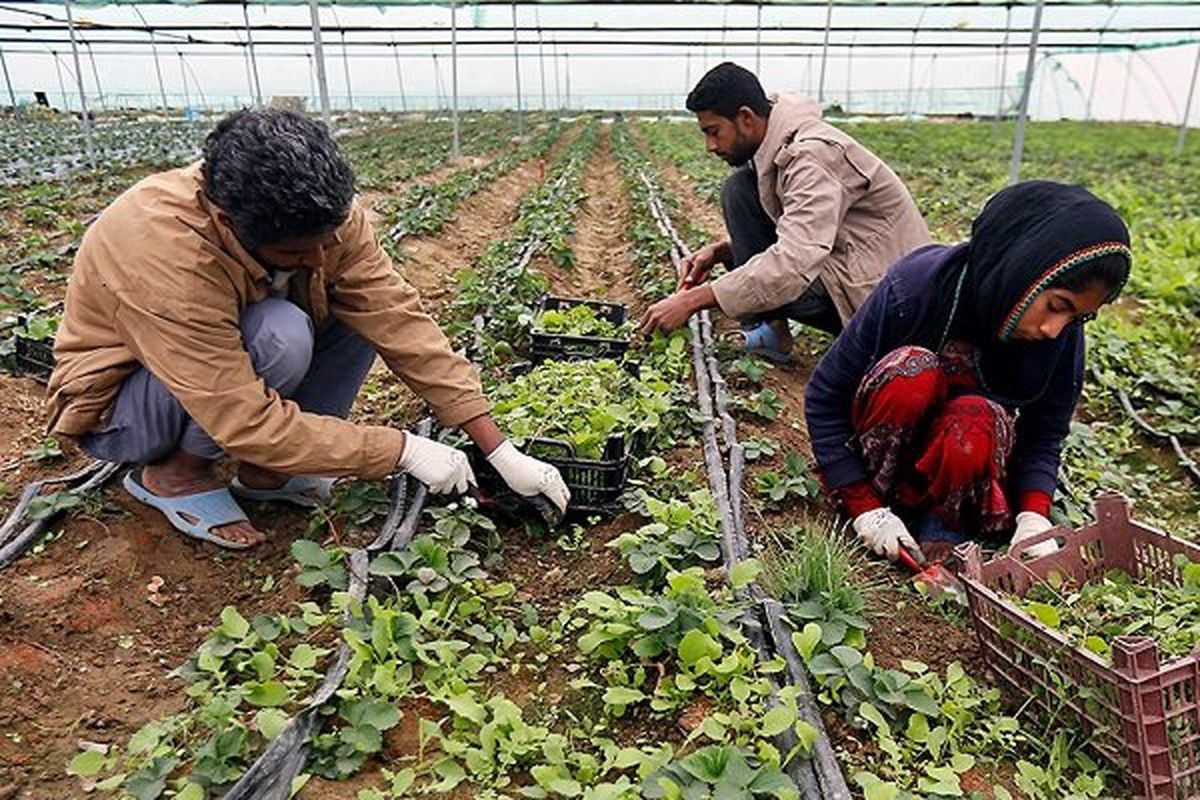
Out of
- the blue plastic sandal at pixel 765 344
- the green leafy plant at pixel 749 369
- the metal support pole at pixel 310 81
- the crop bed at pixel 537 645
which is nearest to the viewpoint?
the crop bed at pixel 537 645

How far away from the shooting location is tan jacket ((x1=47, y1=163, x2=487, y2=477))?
7.73 feet

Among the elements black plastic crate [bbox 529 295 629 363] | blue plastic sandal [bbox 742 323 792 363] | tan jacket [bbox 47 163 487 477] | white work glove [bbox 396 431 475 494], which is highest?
tan jacket [bbox 47 163 487 477]

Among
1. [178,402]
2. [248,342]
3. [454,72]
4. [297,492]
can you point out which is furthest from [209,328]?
[454,72]

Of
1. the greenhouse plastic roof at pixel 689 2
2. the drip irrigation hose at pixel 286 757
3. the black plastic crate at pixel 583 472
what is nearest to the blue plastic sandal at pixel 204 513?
the black plastic crate at pixel 583 472

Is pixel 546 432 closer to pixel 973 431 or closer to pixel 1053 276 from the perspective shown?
pixel 973 431

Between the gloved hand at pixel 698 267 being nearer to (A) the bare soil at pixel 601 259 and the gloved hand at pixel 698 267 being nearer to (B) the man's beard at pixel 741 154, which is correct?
(B) the man's beard at pixel 741 154

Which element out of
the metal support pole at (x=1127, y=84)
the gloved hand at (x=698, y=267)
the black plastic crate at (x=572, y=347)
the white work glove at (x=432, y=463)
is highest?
the gloved hand at (x=698, y=267)

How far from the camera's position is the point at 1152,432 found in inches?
165

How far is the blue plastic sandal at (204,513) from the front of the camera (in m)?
2.75

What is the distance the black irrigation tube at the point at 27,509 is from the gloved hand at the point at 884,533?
2.18 meters

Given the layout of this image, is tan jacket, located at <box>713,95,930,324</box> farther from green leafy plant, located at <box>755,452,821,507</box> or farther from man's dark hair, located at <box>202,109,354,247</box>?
man's dark hair, located at <box>202,109,354,247</box>

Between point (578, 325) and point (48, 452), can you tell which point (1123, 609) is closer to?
point (578, 325)

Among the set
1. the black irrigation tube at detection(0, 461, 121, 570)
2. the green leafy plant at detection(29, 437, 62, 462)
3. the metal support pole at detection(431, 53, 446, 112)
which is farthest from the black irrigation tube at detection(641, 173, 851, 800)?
the metal support pole at detection(431, 53, 446, 112)

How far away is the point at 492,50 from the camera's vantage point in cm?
3500
